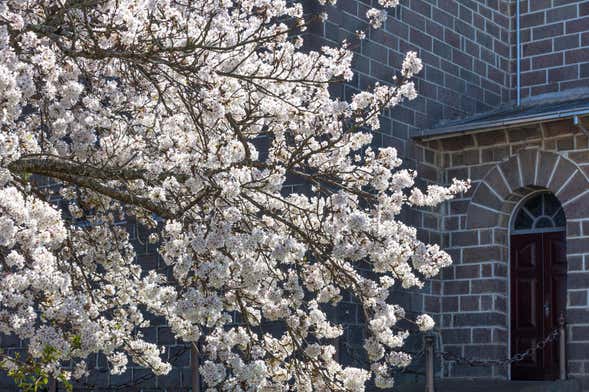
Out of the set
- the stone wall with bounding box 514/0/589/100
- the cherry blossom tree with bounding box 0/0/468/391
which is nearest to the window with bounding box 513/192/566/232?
the stone wall with bounding box 514/0/589/100

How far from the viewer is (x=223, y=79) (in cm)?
730

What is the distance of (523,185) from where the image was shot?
13.4 m

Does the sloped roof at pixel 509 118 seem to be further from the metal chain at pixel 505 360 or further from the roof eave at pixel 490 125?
the metal chain at pixel 505 360

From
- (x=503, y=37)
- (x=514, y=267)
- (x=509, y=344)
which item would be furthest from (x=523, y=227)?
(x=503, y=37)

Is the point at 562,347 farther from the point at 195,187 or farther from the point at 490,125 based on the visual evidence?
the point at 195,187

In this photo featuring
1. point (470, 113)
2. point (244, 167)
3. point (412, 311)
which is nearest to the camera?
point (244, 167)

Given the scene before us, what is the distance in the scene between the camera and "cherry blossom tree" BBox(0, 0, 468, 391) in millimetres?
6406

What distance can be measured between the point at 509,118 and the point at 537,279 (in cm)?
208

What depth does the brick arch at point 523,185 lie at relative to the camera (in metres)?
13.0

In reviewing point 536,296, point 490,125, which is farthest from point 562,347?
point 490,125

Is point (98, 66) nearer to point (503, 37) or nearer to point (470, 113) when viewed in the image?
point (470, 113)

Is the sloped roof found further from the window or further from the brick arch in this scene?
the window

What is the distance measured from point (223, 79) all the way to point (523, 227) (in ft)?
24.1

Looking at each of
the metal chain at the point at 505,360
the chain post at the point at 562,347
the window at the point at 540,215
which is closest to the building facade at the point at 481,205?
the window at the point at 540,215
